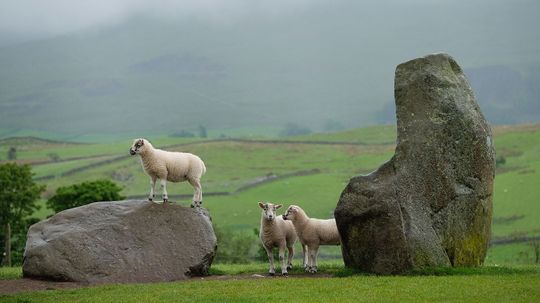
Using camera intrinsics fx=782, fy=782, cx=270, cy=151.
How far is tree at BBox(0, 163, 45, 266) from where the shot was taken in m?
57.9

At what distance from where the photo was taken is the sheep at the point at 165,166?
28.8 metres

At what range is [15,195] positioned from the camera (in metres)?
58.1

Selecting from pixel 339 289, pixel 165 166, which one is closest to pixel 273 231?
pixel 165 166

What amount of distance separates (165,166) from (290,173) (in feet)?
339

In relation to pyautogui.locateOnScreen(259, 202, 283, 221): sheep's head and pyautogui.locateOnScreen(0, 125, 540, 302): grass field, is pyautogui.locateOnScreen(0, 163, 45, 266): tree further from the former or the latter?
pyautogui.locateOnScreen(259, 202, 283, 221): sheep's head

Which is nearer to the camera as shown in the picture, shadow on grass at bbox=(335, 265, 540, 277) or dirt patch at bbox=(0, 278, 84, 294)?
dirt patch at bbox=(0, 278, 84, 294)

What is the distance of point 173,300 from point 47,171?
135 meters

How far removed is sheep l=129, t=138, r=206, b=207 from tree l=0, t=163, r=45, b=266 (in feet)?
103

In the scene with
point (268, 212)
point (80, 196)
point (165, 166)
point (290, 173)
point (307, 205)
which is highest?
point (165, 166)

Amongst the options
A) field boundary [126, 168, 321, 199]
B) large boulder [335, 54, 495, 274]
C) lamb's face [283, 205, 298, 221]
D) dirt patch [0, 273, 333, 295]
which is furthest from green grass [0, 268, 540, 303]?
field boundary [126, 168, 321, 199]

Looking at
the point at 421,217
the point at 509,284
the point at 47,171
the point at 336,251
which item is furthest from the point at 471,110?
the point at 47,171

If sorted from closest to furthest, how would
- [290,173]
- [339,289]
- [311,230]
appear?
[339,289]
[311,230]
[290,173]

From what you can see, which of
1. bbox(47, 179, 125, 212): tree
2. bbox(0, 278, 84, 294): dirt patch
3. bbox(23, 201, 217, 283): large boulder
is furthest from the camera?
bbox(47, 179, 125, 212): tree

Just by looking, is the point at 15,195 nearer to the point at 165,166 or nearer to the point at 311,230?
the point at 165,166
